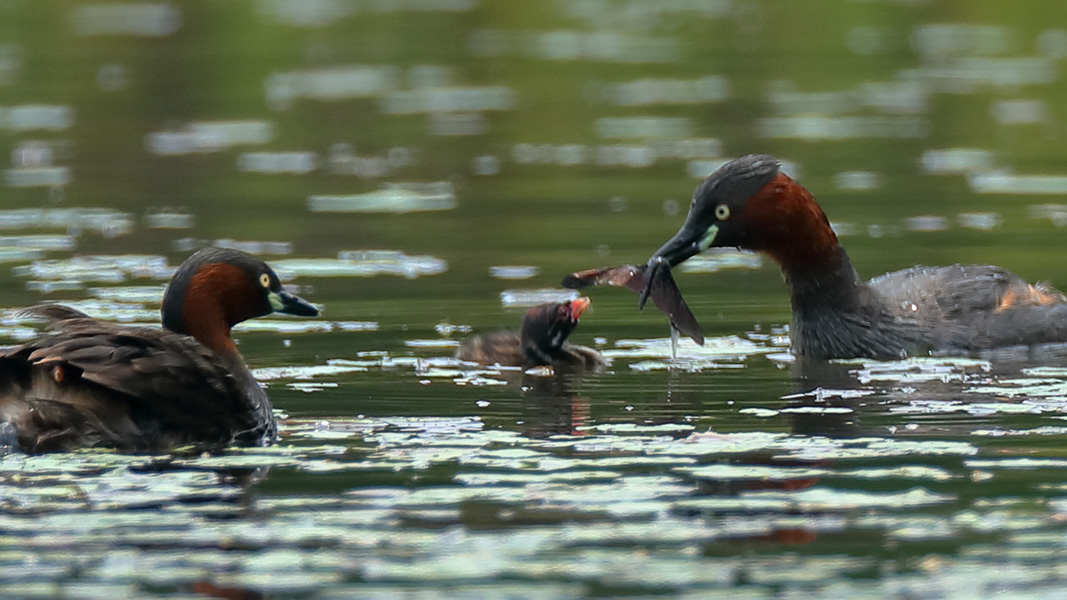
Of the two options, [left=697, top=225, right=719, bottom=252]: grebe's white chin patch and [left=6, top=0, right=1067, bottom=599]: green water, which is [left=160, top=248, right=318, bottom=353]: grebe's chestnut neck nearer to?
[left=6, top=0, right=1067, bottom=599]: green water

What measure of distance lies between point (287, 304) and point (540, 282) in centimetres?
393

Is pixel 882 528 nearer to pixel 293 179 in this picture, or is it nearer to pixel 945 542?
pixel 945 542

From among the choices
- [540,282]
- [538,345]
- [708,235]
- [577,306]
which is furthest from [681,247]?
[540,282]

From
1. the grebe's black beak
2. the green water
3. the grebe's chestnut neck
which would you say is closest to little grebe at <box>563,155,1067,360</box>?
the grebe's black beak

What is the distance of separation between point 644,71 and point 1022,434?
1881 cm

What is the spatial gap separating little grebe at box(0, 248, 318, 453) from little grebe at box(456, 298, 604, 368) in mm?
2356

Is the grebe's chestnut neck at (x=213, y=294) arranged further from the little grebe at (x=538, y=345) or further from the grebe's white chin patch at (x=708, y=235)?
the grebe's white chin patch at (x=708, y=235)

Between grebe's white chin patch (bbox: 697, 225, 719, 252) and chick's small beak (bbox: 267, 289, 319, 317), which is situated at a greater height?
grebe's white chin patch (bbox: 697, 225, 719, 252)

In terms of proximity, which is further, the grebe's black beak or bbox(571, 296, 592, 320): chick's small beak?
bbox(571, 296, 592, 320): chick's small beak

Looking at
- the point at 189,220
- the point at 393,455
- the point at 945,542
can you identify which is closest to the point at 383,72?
the point at 189,220

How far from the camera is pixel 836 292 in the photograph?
40.0 feet

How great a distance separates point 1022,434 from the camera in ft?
29.6

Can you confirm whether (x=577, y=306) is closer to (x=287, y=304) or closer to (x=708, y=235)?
(x=708, y=235)

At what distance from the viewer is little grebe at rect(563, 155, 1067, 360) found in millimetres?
12000
